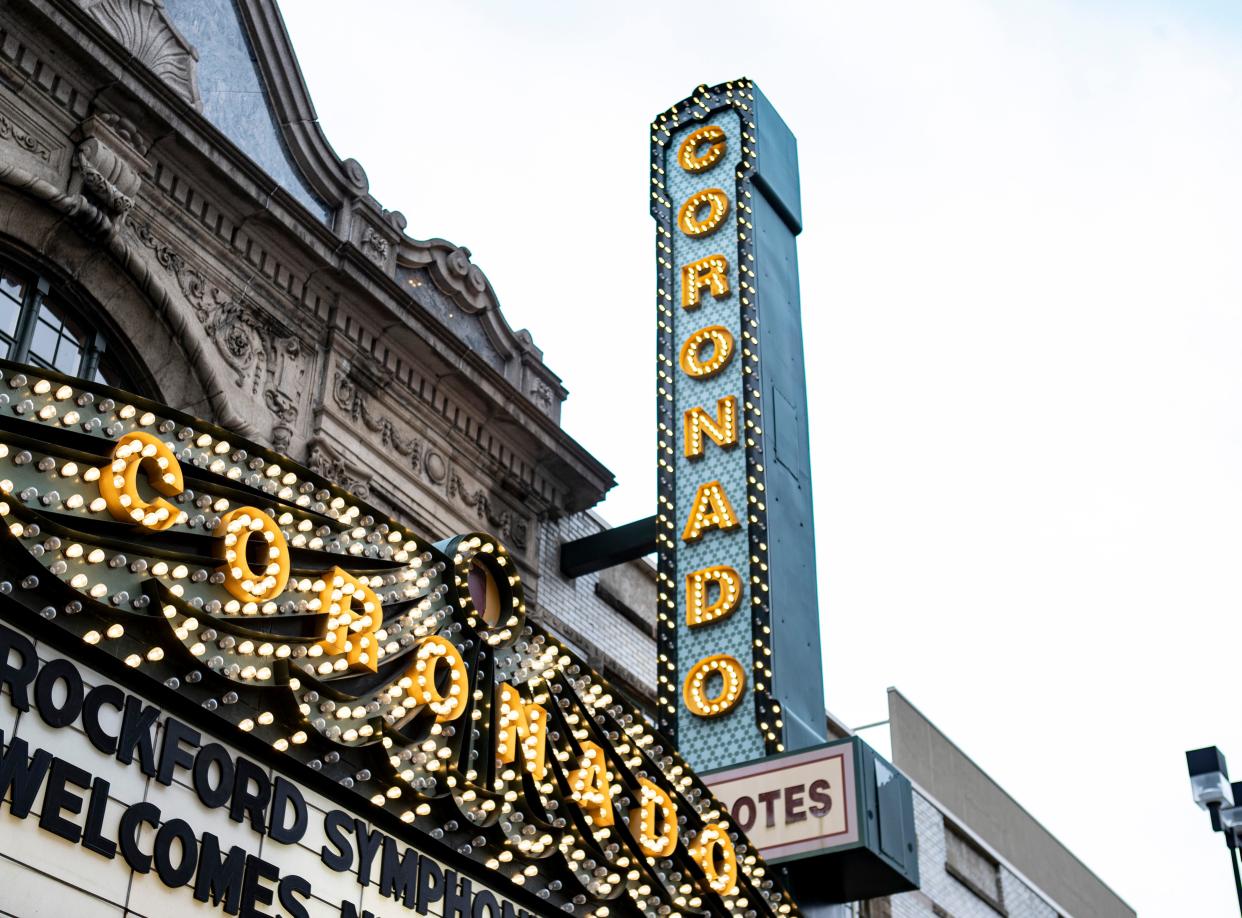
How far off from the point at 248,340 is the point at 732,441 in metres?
4.97

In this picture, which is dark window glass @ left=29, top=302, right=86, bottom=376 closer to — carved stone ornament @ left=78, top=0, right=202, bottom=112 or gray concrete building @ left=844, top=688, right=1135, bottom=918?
carved stone ornament @ left=78, top=0, right=202, bottom=112

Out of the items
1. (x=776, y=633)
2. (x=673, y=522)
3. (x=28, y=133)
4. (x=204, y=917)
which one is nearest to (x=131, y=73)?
(x=28, y=133)

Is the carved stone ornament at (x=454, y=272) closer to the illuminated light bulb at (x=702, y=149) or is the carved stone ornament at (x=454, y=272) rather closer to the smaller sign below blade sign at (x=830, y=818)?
the illuminated light bulb at (x=702, y=149)

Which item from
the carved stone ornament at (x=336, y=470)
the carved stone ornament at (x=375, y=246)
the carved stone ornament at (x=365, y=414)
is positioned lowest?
the carved stone ornament at (x=336, y=470)

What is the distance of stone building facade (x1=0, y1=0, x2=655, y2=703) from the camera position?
13594 millimetres

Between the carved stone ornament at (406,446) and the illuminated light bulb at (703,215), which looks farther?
the illuminated light bulb at (703,215)

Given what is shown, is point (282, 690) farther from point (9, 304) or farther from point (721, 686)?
point (721, 686)

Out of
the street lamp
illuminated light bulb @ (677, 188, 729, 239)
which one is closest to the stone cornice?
illuminated light bulb @ (677, 188, 729, 239)

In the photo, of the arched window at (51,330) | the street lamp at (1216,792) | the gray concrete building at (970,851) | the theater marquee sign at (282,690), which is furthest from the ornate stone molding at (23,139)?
the gray concrete building at (970,851)

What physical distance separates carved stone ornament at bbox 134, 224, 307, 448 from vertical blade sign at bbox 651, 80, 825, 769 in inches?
156

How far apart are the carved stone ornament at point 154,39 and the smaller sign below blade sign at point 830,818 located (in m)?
8.29

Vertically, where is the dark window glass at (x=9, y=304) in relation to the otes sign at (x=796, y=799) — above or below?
above

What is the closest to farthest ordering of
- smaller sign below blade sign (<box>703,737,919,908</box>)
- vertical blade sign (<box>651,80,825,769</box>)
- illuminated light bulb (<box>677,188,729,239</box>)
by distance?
smaller sign below blade sign (<box>703,737,919,908</box>)
vertical blade sign (<box>651,80,825,769</box>)
illuminated light bulb (<box>677,188,729,239</box>)

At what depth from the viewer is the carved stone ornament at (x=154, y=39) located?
14586 millimetres
